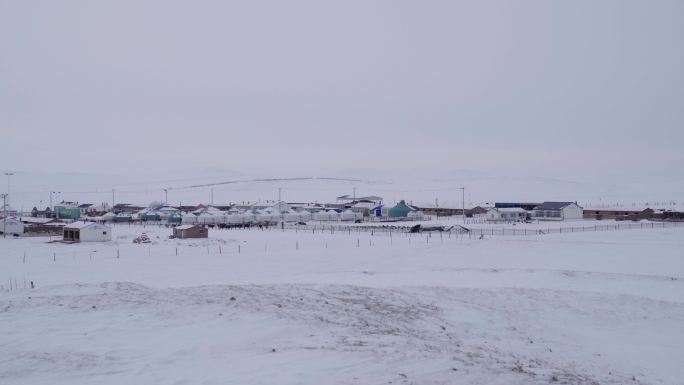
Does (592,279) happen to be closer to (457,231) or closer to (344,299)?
(344,299)

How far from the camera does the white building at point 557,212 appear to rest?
78688 mm

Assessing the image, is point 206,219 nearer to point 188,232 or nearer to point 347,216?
point 347,216

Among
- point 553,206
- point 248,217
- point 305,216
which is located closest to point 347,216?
point 305,216

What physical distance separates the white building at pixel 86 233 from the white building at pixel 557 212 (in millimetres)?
55591

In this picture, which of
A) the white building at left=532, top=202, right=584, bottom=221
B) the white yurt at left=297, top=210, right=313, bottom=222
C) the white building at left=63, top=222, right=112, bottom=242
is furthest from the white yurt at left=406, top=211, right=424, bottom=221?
the white building at left=63, top=222, right=112, bottom=242

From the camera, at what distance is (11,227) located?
5669 cm

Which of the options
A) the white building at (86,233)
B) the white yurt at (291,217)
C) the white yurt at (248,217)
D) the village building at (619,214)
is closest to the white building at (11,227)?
the white building at (86,233)

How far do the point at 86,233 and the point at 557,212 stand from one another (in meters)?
58.5

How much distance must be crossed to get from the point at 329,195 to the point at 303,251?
14751 centimetres

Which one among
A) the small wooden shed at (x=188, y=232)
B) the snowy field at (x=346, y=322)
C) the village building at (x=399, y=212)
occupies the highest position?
the village building at (x=399, y=212)

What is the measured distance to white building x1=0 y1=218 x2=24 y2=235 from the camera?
2219 inches

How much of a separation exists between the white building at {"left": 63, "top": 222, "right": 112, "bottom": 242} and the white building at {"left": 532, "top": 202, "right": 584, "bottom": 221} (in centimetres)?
5559

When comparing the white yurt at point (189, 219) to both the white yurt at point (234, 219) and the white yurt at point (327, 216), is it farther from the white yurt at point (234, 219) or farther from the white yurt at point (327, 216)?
the white yurt at point (327, 216)

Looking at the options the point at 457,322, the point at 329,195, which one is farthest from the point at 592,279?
the point at 329,195
